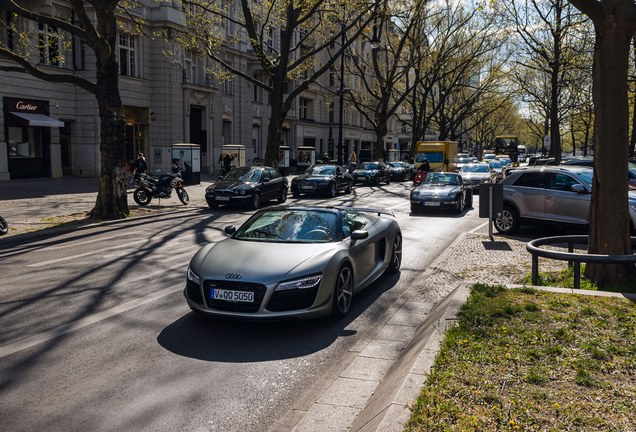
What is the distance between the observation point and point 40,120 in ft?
85.2

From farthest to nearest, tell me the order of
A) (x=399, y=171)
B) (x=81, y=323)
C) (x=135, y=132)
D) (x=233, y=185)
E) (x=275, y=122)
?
(x=399, y=171) < (x=135, y=132) < (x=275, y=122) < (x=233, y=185) < (x=81, y=323)

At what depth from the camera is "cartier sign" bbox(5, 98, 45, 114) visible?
2523 cm

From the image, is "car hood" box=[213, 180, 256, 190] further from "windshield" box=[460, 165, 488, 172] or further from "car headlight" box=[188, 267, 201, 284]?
"windshield" box=[460, 165, 488, 172]

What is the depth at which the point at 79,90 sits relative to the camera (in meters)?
29.0

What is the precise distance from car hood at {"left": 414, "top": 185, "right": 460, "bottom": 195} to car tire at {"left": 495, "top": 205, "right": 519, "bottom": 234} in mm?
4583

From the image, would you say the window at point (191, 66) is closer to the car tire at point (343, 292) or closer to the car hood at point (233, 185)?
the car hood at point (233, 185)

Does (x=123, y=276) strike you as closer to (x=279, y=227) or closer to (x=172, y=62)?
(x=279, y=227)

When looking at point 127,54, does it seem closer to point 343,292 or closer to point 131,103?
point 131,103

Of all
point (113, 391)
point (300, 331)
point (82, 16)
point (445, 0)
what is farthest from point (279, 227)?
point (445, 0)

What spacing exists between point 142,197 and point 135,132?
50.0 ft

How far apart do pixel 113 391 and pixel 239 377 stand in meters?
0.98

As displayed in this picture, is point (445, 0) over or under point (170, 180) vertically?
over

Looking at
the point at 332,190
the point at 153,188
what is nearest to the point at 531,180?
the point at 332,190

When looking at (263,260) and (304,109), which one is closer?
(263,260)
